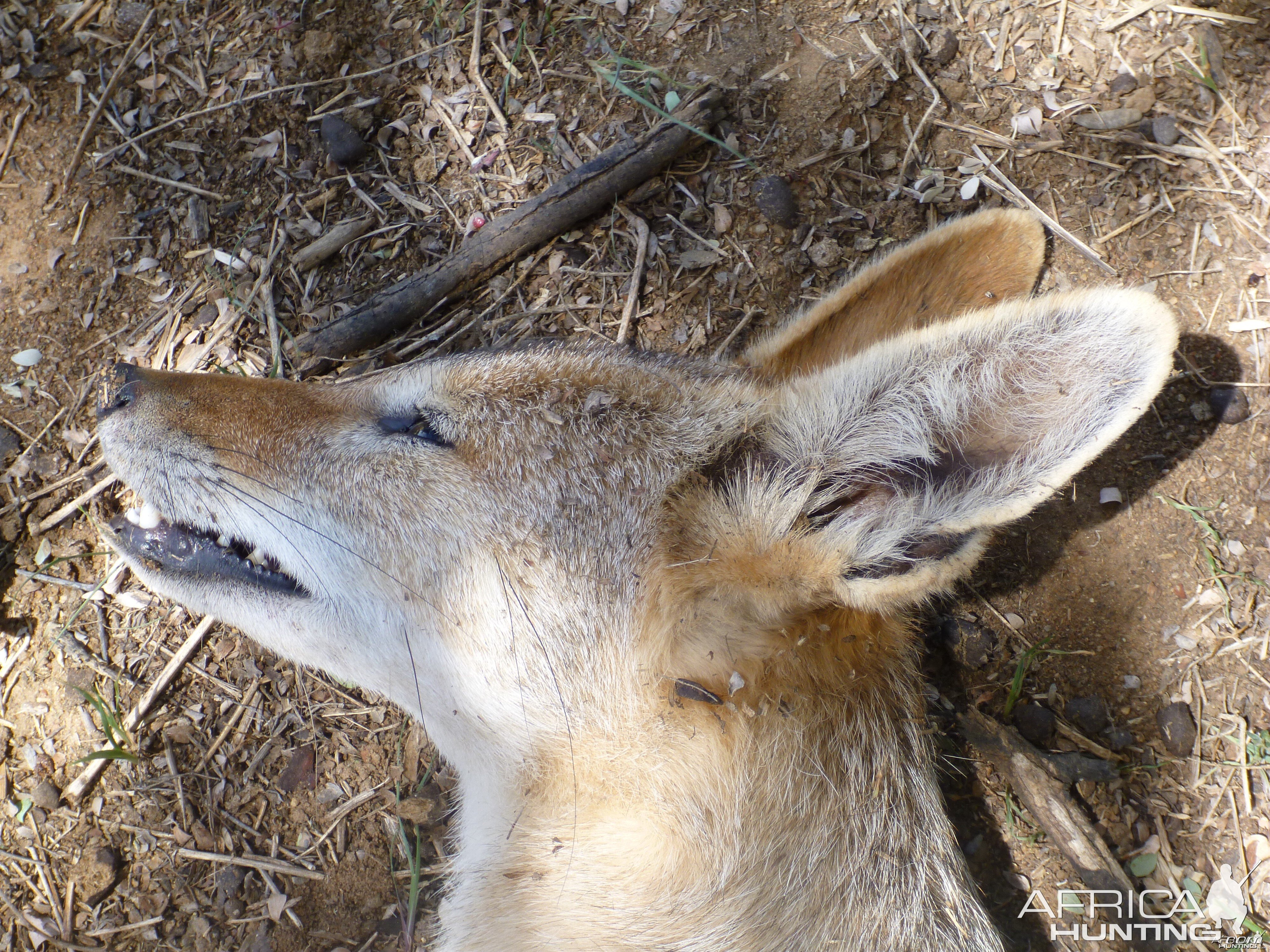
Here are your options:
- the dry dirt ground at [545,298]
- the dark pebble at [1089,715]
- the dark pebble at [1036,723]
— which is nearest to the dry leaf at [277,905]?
the dry dirt ground at [545,298]

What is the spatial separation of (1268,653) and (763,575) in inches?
94.8

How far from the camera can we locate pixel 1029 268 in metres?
3.17

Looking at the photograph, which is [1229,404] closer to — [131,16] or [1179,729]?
[1179,729]

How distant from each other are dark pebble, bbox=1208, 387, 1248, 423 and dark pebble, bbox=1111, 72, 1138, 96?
4.61 ft

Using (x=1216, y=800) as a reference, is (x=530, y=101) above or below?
above

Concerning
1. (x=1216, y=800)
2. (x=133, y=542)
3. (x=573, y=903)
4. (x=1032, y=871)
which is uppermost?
(x=133, y=542)

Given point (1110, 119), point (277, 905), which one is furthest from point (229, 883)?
point (1110, 119)

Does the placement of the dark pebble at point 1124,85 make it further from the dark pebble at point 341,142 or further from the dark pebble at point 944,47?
the dark pebble at point 341,142

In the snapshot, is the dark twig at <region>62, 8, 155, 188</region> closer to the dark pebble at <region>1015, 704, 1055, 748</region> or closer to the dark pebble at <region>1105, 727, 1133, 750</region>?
the dark pebble at <region>1015, 704, 1055, 748</region>

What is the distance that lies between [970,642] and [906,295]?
152 centimetres

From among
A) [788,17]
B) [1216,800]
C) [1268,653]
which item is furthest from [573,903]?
[788,17]

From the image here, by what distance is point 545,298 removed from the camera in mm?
4102

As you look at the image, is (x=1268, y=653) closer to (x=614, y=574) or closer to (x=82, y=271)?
(x=614, y=574)

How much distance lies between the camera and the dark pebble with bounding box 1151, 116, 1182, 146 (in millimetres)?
3701
